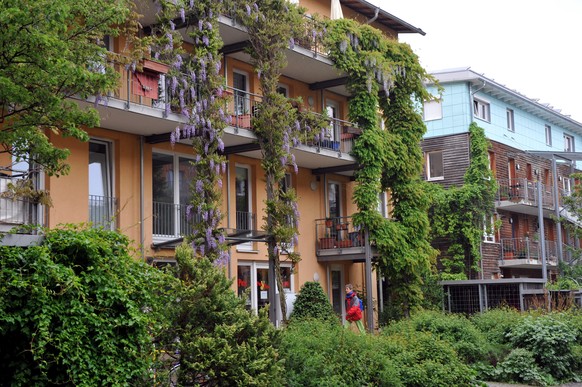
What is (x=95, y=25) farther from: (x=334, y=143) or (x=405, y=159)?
(x=405, y=159)

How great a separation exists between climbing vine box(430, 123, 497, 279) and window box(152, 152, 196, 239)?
655 inches

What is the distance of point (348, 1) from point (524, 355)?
15.3 metres

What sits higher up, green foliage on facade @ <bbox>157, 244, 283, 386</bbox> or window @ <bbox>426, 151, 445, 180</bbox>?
window @ <bbox>426, 151, 445, 180</bbox>

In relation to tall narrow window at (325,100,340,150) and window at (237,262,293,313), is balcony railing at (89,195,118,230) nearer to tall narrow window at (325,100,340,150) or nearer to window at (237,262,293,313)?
window at (237,262,293,313)

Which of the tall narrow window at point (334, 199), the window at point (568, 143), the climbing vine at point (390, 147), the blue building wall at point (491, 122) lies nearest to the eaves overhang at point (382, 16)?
the climbing vine at point (390, 147)

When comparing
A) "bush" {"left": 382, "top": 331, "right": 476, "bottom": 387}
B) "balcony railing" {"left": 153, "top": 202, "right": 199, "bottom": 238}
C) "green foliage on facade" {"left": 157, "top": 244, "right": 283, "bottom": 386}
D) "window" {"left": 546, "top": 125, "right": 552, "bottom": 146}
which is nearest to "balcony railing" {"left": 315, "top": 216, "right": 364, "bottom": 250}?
"balcony railing" {"left": 153, "top": 202, "right": 199, "bottom": 238}

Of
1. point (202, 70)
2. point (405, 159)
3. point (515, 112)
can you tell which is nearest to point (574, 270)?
point (515, 112)

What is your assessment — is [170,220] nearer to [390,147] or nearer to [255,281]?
[255,281]

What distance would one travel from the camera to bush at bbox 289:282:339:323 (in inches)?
953

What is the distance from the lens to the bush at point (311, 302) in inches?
953

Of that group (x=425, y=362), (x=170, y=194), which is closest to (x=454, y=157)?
(x=170, y=194)

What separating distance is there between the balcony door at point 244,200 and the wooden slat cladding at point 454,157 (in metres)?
16.2

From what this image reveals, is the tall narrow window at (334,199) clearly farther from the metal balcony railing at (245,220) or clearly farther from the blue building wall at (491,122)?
the blue building wall at (491,122)

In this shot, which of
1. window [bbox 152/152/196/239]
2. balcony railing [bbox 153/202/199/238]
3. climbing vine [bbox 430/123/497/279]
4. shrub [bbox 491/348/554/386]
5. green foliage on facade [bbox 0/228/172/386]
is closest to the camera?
green foliage on facade [bbox 0/228/172/386]
